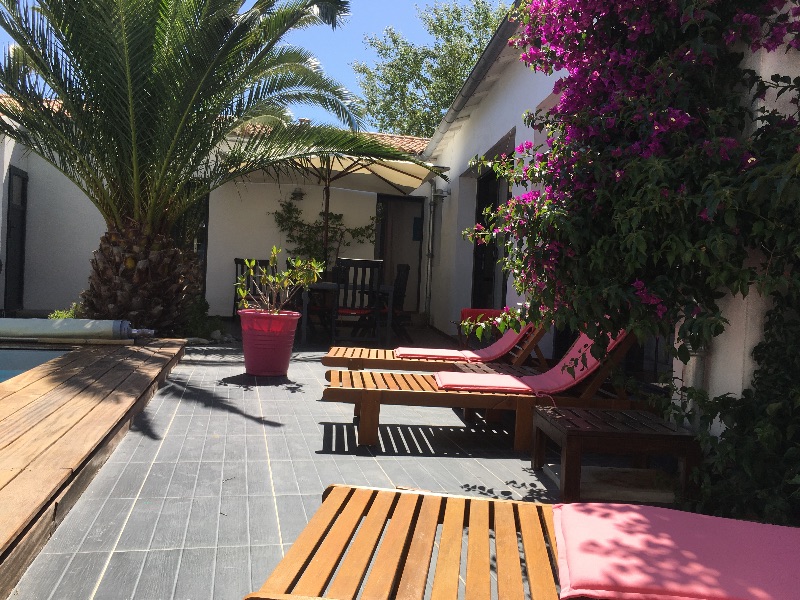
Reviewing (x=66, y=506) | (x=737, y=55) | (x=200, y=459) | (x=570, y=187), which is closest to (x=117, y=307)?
(x=200, y=459)

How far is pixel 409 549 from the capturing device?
185 centimetres

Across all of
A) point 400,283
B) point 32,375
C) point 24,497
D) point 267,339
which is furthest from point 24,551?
point 400,283

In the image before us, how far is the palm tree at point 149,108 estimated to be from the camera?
693 cm

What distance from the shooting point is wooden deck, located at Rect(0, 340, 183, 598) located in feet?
7.66

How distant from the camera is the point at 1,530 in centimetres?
219

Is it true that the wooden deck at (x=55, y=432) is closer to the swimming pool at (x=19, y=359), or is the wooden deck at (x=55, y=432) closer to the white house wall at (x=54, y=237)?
the swimming pool at (x=19, y=359)

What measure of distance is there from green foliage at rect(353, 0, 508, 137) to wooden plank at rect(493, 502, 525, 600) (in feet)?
85.1

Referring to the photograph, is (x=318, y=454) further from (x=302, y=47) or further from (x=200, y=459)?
(x=302, y=47)

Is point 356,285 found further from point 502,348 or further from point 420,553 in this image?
point 420,553

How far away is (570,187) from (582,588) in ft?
6.49

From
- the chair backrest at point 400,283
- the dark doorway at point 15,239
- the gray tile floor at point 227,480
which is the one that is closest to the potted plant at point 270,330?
the gray tile floor at point 227,480

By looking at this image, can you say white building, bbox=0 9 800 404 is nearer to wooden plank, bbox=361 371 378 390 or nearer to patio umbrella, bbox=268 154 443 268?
patio umbrella, bbox=268 154 443 268

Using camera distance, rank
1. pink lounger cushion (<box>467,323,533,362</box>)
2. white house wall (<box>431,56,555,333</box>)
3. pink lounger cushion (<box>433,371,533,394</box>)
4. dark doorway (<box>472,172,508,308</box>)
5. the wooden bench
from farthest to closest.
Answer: dark doorway (<box>472,172,508,308</box>) < white house wall (<box>431,56,555,333</box>) < pink lounger cushion (<box>467,323,533,362</box>) < pink lounger cushion (<box>433,371,533,394</box>) < the wooden bench

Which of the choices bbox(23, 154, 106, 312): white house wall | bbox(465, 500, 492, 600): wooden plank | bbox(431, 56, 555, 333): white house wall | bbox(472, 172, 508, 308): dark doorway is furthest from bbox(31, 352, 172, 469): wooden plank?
bbox(23, 154, 106, 312): white house wall
